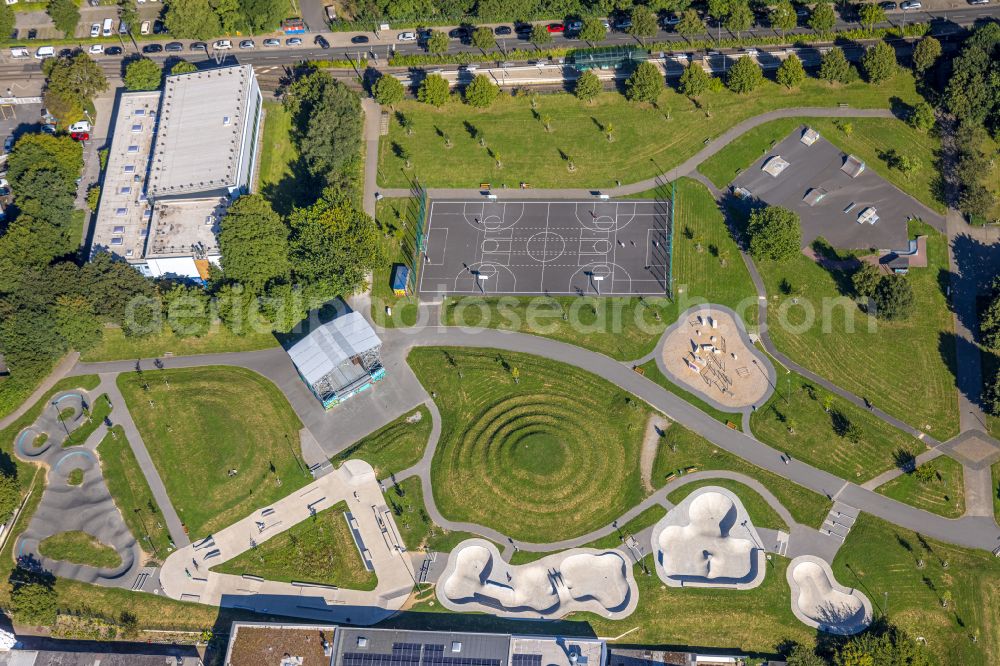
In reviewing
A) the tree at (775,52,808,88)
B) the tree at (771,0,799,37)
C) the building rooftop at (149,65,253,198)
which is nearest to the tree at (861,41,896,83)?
the tree at (775,52,808,88)

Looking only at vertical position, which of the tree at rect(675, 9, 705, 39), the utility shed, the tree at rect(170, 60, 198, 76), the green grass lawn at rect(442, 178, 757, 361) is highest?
the tree at rect(675, 9, 705, 39)

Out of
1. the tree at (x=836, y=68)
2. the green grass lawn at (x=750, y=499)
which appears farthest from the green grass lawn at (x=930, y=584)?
the tree at (x=836, y=68)

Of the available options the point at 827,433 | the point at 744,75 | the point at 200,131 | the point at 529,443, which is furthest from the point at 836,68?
the point at 200,131

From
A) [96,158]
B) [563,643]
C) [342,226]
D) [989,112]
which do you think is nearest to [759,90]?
[989,112]

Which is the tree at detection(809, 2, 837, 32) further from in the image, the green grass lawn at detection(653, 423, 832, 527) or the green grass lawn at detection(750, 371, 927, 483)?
the green grass lawn at detection(653, 423, 832, 527)

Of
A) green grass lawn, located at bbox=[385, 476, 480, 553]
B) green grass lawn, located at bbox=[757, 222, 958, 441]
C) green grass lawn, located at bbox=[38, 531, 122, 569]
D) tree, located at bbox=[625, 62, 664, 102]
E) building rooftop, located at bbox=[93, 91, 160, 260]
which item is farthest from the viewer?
tree, located at bbox=[625, 62, 664, 102]

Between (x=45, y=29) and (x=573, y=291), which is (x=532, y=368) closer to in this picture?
(x=573, y=291)
